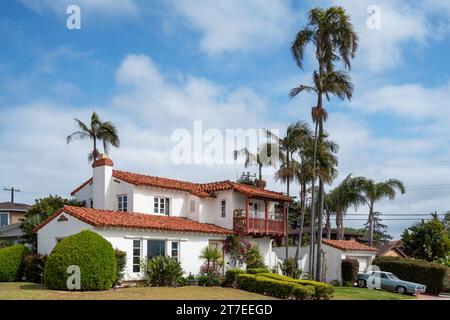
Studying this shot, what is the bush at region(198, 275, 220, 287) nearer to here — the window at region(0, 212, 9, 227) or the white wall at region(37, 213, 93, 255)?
the white wall at region(37, 213, 93, 255)

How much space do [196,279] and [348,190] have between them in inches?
1258

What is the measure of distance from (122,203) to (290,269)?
1222 centimetres

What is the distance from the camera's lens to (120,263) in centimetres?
2783

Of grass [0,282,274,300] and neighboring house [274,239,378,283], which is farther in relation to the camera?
neighboring house [274,239,378,283]

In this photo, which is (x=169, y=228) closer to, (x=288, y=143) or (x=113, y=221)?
(x=113, y=221)

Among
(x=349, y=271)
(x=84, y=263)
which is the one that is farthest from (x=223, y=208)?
(x=84, y=263)

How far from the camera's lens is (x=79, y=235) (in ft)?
83.4

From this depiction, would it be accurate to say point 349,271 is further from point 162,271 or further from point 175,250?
point 162,271

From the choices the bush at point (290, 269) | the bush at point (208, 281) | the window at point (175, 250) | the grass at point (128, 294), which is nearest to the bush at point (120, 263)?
the grass at point (128, 294)

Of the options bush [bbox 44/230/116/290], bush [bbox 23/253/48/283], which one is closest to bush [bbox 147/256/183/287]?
bush [bbox 44/230/116/290]

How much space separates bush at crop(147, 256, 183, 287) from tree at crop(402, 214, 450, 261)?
29337mm

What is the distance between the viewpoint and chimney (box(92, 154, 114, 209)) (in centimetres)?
3566

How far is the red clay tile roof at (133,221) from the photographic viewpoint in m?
28.3

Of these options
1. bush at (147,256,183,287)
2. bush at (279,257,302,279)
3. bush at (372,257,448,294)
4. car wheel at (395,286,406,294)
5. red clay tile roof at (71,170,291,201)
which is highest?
red clay tile roof at (71,170,291,201)
